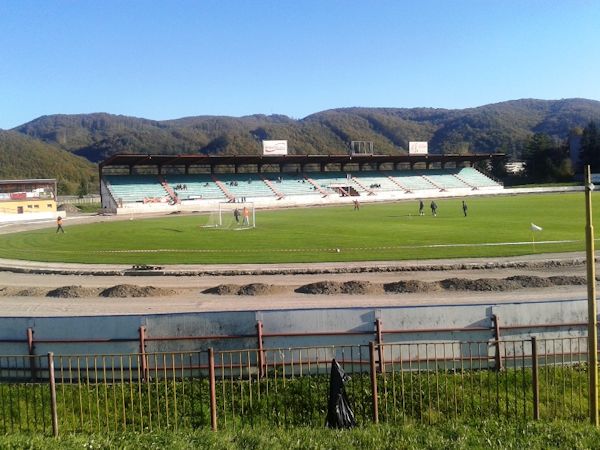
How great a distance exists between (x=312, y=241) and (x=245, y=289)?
15.2m

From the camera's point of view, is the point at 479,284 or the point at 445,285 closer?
the point at 479,284

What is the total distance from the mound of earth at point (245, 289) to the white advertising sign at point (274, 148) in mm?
73702

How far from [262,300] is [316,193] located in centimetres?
7384

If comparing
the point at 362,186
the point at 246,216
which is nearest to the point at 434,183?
the point at 362,186

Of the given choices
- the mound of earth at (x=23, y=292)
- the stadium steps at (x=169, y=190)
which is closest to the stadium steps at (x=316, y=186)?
the stadium steps at (x=169, y=190)

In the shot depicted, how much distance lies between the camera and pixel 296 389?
1092cm

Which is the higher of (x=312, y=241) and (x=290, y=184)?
(x=290, y=184)

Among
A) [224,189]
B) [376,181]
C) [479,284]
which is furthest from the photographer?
[376,181]

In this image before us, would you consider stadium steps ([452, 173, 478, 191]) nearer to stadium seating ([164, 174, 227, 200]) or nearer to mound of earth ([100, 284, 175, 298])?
stadium seating ([164, 174, 227, 200])

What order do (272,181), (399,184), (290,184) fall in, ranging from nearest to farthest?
(290,184), (272,181), (399,184)

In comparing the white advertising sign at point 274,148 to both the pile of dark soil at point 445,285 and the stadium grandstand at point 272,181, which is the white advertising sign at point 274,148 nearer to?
the stadium grandstand at point 272,181

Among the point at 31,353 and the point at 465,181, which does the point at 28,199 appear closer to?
the point at 31,353

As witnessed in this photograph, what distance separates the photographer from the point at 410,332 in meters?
12.0

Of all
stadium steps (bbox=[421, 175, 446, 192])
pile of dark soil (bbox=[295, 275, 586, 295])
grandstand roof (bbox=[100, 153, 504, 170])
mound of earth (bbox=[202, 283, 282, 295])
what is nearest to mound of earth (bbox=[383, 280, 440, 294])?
pile of dark soil (bbox=[295, 275, 586, 295])
